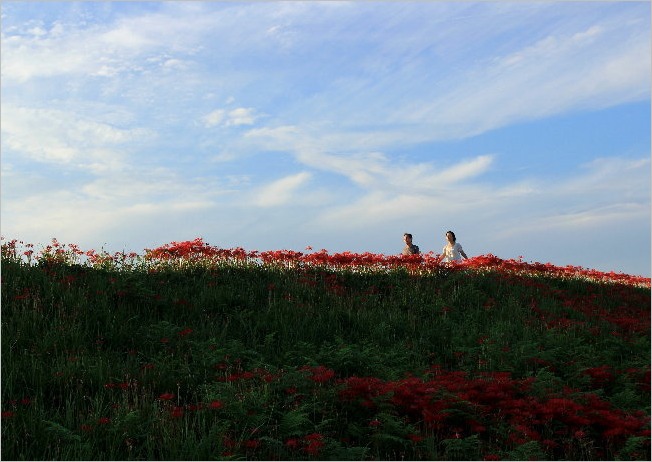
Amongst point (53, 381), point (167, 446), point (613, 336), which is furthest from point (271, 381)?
point (613, 336)

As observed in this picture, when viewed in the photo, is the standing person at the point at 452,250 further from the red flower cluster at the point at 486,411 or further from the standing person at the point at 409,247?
the red flower cluster at the point at 486,411

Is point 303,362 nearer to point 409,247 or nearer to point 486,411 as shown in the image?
point 486,411

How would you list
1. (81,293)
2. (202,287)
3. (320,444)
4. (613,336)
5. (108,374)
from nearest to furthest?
(320,444) → (108,374) → (81,293) → (613,336) → (202,287)

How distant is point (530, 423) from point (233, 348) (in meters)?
3.67

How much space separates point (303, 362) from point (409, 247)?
30.4 ft

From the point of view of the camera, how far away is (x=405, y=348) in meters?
8.84

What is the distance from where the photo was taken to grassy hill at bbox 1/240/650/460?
17.5 feet

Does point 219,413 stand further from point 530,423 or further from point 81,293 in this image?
point 81,293

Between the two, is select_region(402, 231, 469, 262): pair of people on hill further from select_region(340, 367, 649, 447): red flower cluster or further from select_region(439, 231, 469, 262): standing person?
select_region(340, 367, 649, 447): red flower cluster

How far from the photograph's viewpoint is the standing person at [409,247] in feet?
54.9

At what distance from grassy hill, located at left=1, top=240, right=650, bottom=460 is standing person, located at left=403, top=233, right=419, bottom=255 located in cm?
212

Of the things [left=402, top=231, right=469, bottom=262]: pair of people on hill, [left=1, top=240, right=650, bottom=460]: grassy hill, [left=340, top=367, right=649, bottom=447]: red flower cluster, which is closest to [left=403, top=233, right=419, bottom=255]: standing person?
[left=402, top=231, right=469, bottom=262]: pair of people on hill

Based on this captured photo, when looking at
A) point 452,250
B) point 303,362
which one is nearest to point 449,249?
point 452,250

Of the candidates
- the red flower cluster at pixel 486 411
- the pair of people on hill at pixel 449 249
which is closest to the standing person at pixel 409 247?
the pair of people on hill at pixel 449 249
